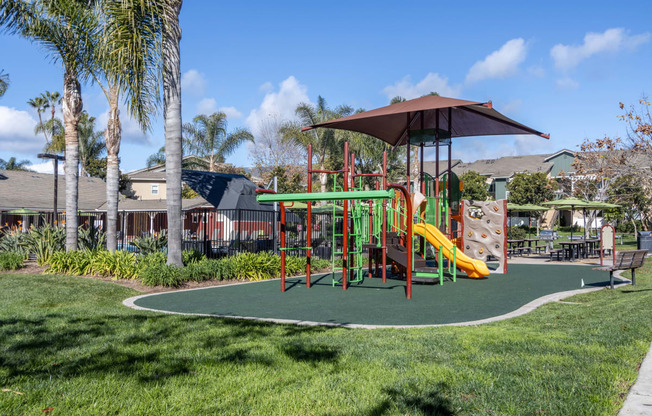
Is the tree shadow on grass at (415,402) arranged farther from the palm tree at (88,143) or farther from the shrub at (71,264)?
the palm tree at (88,143)

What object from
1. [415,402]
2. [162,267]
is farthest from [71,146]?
[415,402]

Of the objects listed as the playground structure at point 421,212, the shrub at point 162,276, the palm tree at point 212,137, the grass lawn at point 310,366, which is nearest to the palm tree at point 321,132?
the palm tree at point 212,137

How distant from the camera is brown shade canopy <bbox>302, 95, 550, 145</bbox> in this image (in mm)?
13133

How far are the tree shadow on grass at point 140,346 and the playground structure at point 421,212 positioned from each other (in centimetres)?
517

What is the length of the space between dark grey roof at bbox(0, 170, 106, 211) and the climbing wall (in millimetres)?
27385

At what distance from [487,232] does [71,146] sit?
12.4 m

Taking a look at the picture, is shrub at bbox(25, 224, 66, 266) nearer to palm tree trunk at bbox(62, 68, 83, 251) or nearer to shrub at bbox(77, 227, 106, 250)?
shrub at bbox(77, 227, 106, 250)

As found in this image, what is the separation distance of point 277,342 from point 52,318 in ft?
11.2

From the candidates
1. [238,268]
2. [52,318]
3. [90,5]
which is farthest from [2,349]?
[90,5]

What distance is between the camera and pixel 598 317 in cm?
689

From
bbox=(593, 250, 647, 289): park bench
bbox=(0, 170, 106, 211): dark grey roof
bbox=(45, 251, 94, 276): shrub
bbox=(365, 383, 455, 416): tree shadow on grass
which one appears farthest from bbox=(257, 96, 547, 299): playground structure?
bbox=(0, 170, 106, 211): dark grey roof

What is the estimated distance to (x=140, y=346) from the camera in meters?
5.21

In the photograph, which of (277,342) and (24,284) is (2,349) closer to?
(277,342)

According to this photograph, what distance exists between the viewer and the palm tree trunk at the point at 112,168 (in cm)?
1477
